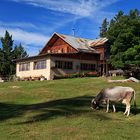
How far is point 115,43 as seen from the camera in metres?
49.0

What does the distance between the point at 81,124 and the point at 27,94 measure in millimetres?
16133

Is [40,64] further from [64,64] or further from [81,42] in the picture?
[81,42]

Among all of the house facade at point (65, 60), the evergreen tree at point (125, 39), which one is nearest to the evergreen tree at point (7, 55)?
the house facade at point (65, 60)

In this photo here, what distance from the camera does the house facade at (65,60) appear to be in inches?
2240

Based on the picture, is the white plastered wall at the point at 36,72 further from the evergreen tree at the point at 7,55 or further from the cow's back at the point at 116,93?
the cow's back at the point at 116,93

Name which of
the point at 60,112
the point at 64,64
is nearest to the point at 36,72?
the point at 64,64

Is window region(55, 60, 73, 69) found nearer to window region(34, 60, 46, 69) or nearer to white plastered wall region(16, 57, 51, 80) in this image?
white plastered wall region(16, 57, 51, 80)

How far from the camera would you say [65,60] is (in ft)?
190

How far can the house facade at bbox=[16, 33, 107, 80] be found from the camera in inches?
2240

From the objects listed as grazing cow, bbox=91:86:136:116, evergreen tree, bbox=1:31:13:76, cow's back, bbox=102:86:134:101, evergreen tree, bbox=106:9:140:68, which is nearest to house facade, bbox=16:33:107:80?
evergreen tree, bbox=106:9:140:68

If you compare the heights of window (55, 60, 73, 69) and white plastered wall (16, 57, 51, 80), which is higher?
window (55, 60, 73, 69)

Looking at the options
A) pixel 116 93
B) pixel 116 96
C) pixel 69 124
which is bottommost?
pixel 69 124

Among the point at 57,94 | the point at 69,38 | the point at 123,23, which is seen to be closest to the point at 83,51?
the point at 69,38

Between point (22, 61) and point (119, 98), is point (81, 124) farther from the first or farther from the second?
point (22, 61)
